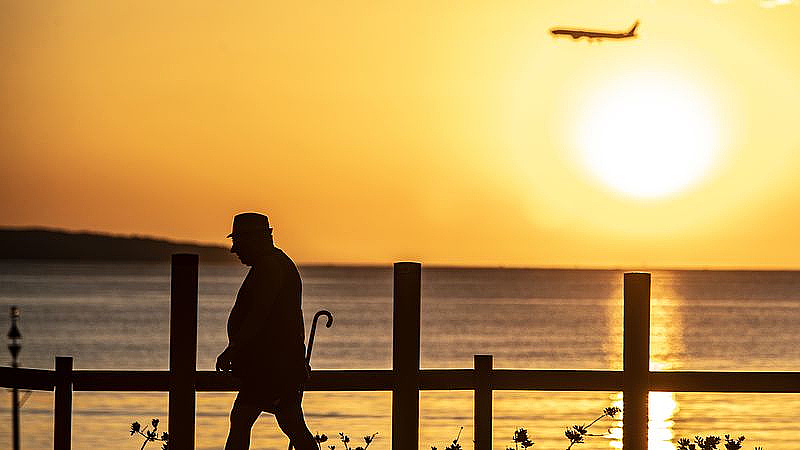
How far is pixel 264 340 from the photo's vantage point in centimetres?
827

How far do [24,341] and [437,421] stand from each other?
59436 millimetres

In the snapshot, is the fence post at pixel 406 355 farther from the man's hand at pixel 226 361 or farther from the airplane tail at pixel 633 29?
the airplane tail at pixel 633 29

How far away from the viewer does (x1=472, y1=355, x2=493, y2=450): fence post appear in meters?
7.96

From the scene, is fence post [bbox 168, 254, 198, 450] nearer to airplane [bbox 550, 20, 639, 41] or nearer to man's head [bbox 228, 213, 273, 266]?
man's head [bbox 228, 213, 273, 266]

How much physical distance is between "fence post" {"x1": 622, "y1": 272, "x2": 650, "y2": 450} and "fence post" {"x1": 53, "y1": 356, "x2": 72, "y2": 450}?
292 cm

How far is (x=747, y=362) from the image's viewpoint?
85.0 metres

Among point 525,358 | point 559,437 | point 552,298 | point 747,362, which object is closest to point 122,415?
point 559,437

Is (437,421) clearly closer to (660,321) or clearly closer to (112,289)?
(660,321)

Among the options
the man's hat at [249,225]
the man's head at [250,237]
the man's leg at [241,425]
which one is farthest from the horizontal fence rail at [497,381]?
the man's hat at [249,225]

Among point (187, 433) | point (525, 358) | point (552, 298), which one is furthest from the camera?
point (552, 298)

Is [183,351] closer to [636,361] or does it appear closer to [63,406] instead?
[63,406]

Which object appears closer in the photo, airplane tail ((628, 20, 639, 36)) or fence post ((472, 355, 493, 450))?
fence post ((472, 355, 493, 450))

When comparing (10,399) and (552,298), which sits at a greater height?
(552,298)

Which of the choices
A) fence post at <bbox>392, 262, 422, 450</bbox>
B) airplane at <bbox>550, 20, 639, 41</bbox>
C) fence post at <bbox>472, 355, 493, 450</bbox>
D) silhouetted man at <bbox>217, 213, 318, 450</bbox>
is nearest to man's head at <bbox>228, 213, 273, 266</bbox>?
silhouetted man at <bbox>217, 213, 318, 450</bbox>
